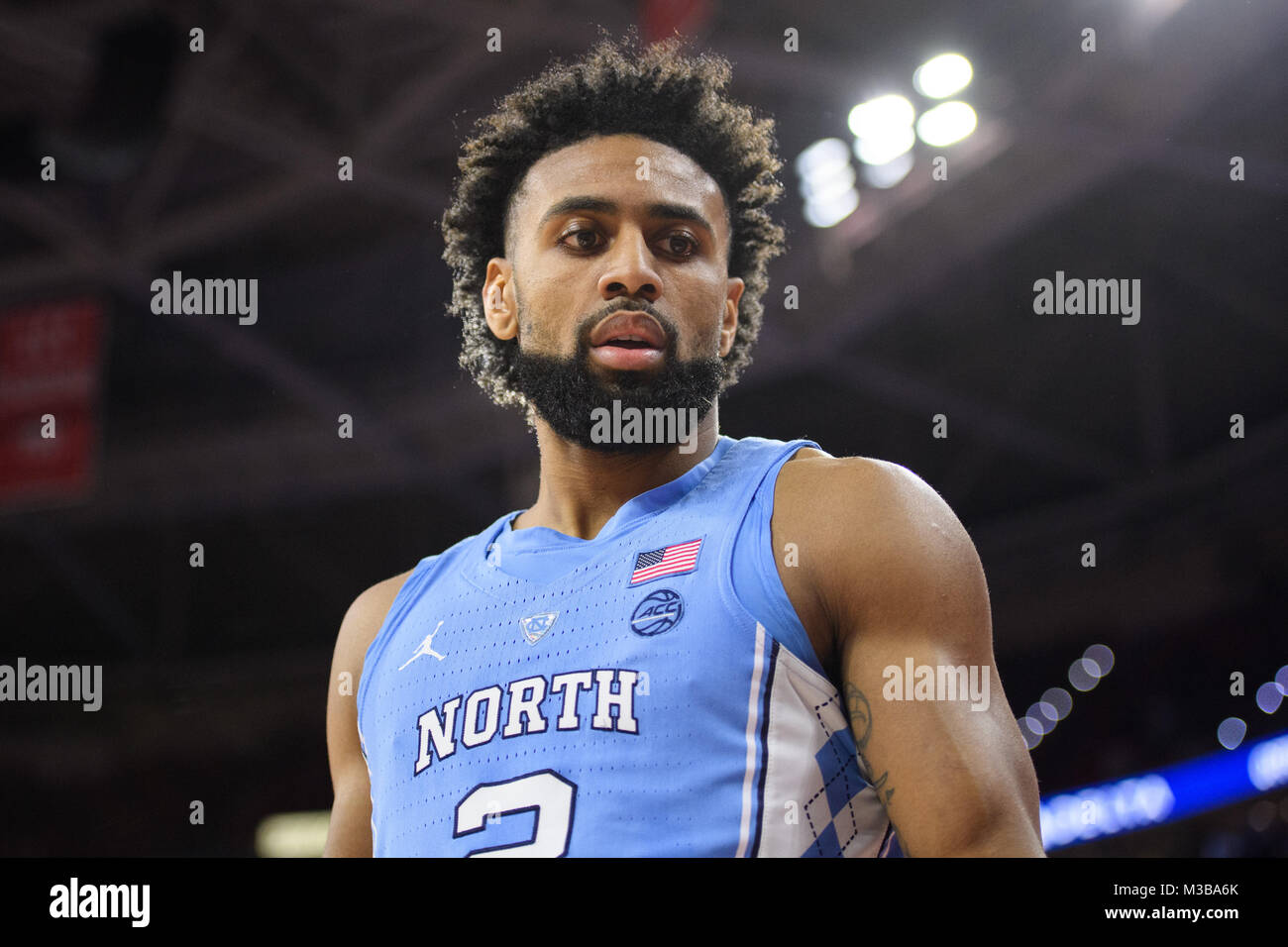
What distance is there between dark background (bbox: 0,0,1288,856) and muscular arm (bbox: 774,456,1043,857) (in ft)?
16.7

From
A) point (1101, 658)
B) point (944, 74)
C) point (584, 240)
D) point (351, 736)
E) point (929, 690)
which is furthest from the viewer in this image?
point (1101, 658)

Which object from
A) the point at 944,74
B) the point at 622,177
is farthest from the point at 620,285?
the point at 944,74

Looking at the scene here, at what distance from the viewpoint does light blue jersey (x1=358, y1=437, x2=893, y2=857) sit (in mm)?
1830

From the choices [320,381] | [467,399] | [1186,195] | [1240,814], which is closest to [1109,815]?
[1240,814]

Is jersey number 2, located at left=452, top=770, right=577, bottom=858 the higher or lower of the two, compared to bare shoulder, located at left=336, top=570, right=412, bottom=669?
lower

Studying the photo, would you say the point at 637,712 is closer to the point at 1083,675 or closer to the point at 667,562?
the point at 667,562

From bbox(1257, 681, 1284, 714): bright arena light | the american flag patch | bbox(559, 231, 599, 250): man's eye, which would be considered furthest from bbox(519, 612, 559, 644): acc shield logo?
bbox(1257, 681, 1284, 714): bright arena light

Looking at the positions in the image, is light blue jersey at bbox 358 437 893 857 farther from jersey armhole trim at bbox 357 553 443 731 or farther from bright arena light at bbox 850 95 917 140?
bright arena light at bbox 850 95 917 140

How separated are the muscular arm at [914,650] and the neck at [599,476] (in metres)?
0.46

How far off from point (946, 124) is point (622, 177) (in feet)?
20.2

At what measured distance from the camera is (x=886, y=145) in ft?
27.2
